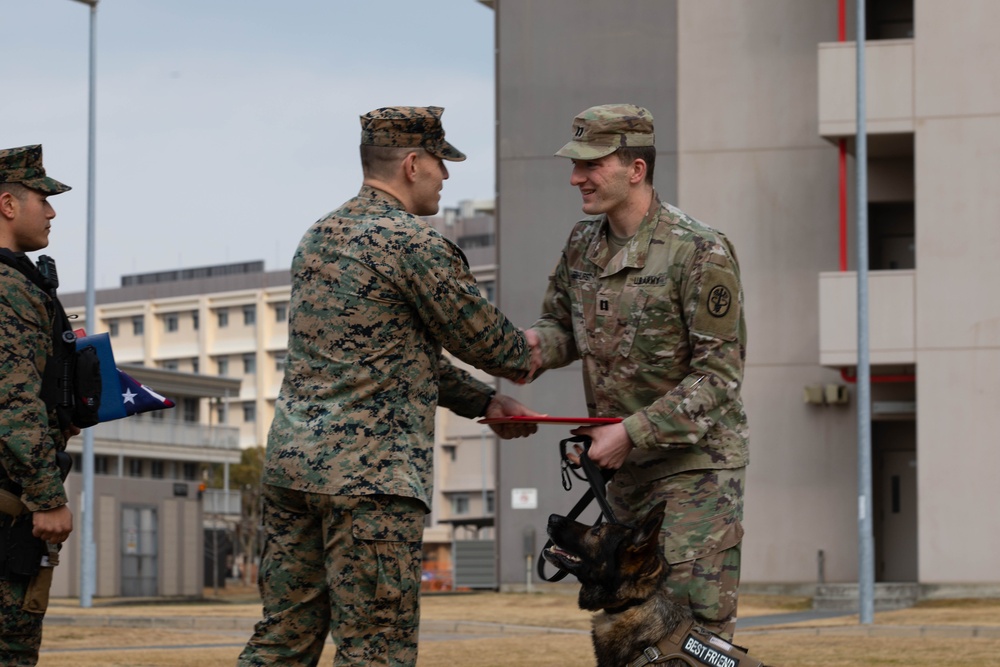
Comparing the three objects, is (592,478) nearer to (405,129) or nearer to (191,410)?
(405,129)

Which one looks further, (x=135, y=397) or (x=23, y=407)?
(x=135, y=397)

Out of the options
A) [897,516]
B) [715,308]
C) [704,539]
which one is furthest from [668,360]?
[897,516]

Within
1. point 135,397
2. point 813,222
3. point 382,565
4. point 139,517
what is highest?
point 813,222

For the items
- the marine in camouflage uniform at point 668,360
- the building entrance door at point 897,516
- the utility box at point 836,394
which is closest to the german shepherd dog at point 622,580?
the marine in camouflage uniform at point 668,360

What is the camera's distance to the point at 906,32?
31703 millimetres

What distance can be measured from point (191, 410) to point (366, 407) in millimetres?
74549

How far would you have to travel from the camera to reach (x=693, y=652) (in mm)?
5945

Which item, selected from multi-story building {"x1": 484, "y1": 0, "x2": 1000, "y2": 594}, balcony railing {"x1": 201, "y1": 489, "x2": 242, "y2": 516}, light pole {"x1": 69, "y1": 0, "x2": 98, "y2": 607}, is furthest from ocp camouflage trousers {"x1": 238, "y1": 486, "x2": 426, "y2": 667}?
balcony railing {"x1": 201, "y1": 489, "x2": 242, "y2": 516}

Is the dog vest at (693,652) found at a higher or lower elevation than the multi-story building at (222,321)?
lower

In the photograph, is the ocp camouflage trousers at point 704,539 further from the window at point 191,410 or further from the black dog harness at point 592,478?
the window at point 191,410

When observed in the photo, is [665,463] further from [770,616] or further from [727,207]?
[727,207]

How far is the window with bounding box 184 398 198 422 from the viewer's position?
78312 millimetres

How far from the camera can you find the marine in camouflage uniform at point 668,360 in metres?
6.31

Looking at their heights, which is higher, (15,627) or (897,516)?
(15,627)
